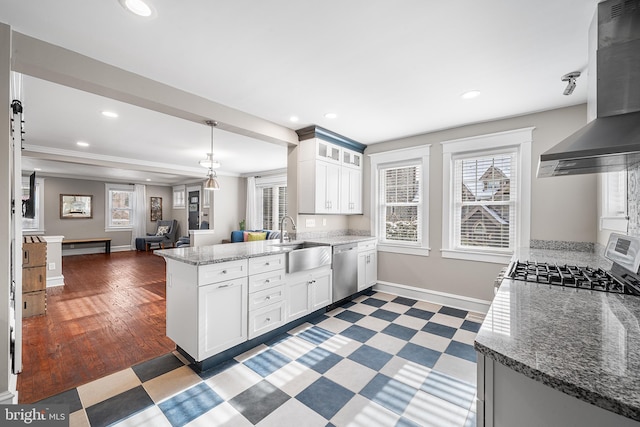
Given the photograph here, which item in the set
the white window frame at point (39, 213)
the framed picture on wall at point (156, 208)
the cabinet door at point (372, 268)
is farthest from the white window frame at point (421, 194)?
the white window frame at point (39, 213)

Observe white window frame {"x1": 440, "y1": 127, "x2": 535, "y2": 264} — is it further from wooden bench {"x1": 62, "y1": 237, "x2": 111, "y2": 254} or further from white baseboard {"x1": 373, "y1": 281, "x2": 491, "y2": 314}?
wooden bench {"x1": 62, "y1": 237, "x2": 111, "y2": 254}

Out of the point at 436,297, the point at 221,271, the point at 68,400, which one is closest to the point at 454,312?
the point at 436,297

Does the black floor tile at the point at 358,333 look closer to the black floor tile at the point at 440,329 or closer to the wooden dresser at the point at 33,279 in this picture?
the black floor tile at the point at 440,329

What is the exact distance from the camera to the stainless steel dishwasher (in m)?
3.57

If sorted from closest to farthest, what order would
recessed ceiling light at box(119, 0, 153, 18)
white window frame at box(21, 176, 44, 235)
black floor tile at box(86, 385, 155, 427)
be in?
recessed ceiling light at box(119, 0, 153, 18)
black floor tile at box(86, 385, 155, 427)
white window frame at box(21, 176, 44, 235)

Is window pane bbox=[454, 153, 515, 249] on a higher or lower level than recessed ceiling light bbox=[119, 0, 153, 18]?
lower

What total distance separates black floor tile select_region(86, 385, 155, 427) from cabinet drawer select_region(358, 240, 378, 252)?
114 inches

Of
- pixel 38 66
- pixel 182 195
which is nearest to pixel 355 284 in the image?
pixel 38 66

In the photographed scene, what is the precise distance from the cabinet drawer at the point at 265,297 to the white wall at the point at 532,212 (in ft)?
6.94

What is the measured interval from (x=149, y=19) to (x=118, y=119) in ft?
7.76

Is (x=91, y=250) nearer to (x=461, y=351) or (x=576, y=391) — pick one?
(x=461, y=351)

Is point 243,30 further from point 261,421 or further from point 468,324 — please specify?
point 468,324

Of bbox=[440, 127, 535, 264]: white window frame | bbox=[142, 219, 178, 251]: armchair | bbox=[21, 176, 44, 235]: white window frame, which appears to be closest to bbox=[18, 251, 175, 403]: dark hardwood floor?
bbox=[440, 127, 535, 264]: white window frame

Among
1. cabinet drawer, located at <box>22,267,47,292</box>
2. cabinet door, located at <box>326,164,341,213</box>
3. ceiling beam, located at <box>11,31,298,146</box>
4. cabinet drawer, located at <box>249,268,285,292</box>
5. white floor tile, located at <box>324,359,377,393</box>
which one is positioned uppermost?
ceiling beam, located at <box>11,31,298,146</box>
